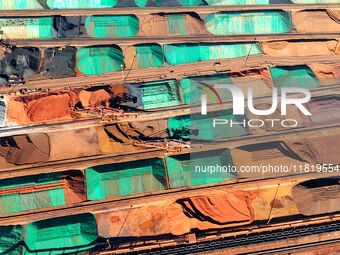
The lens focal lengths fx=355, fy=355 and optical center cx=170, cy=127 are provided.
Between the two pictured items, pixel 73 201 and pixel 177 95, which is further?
pixel 177 95

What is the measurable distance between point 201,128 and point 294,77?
1397cm

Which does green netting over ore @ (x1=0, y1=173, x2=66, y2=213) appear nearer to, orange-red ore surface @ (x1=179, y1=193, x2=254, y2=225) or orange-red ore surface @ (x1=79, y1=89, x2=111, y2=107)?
orange-red ore surface @ (x1=79, y1=89, x2=111, y2=107)

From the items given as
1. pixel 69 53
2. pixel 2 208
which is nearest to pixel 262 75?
pixel 69 53

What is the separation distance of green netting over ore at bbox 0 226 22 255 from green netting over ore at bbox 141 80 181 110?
19693mm

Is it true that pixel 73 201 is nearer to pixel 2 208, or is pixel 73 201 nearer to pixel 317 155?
pixel 2 208

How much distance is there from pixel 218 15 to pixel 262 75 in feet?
35.3

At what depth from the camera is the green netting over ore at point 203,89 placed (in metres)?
43.8

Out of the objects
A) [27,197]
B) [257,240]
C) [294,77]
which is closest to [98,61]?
[27,197]

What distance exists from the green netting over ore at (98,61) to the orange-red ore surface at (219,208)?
62.9 feet

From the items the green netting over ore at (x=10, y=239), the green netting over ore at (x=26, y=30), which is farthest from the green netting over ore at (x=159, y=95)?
the green netting over ore at (x=10, y=239)

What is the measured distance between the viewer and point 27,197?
38156 millimetres

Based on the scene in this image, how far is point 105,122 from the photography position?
42469mm

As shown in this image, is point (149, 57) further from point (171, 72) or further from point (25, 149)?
point (25, 149)

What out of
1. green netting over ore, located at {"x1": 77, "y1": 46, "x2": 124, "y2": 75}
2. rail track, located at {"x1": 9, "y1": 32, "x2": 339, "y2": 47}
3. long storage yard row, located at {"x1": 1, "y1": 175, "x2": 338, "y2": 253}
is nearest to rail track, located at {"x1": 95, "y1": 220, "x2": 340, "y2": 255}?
long storage yard row, located at {"x1": 1, "y1": 175, "x2": 338, "y2": 253}
